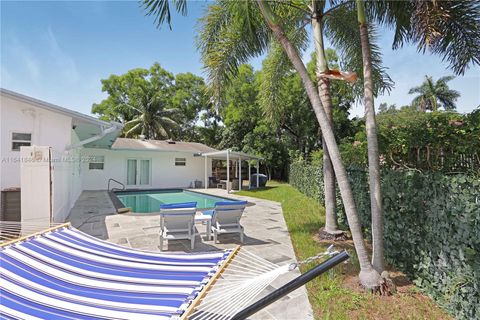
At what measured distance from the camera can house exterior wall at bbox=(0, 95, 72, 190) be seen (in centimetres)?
891

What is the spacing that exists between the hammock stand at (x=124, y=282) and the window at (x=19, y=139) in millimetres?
7466

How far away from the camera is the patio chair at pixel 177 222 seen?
6410mm

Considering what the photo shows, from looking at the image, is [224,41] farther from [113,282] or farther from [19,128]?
[19,128]

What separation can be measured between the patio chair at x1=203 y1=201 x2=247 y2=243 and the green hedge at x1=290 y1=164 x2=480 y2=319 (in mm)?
3573

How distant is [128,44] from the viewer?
11.9 metres

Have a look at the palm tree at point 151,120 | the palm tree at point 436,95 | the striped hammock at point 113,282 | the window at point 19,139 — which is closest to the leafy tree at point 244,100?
the palm tree at point 151,120

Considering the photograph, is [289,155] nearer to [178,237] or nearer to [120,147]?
[120,147]

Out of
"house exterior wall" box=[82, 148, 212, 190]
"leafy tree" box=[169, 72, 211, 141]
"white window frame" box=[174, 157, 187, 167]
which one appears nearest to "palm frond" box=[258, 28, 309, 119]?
"house exterior wall" box=[82, 148, 212, 190]

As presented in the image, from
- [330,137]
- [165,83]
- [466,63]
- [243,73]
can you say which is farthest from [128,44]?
[165,83]

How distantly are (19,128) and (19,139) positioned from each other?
0.40 m

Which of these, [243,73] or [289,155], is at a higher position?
[243,73]

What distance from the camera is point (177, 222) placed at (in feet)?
21.7

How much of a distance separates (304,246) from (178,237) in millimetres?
3252

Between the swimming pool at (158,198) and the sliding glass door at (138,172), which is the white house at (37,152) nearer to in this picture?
the swimming pool at (158,198)
